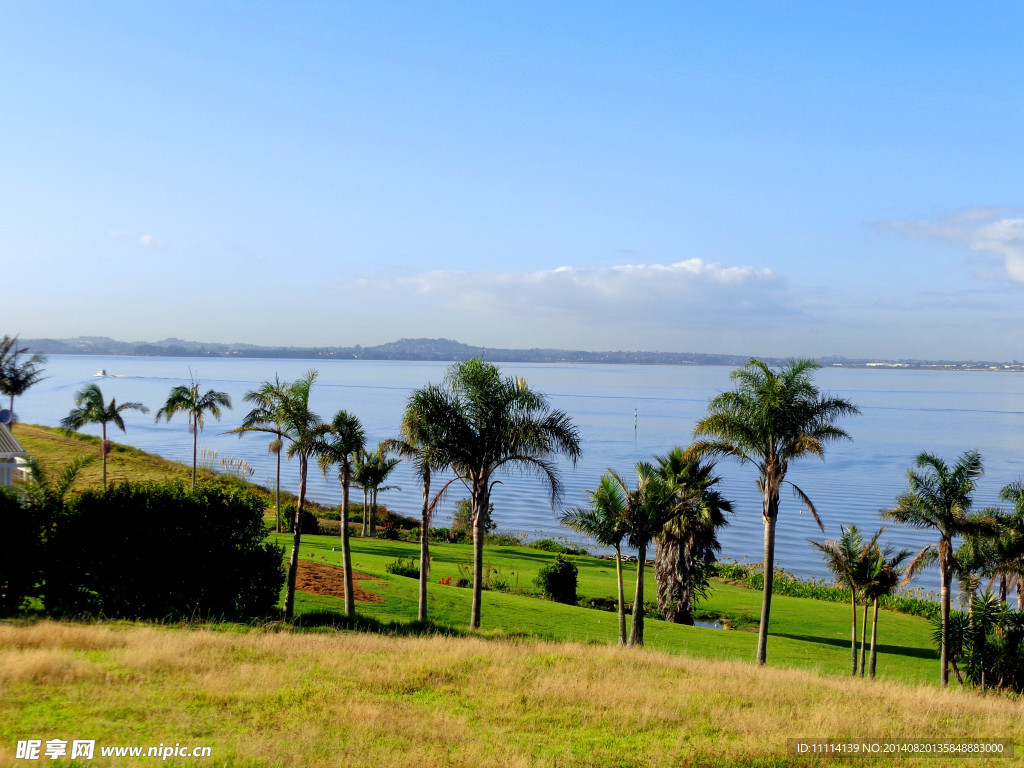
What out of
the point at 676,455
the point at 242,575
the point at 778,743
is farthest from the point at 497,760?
the point at 676,455

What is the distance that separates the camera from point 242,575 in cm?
2194

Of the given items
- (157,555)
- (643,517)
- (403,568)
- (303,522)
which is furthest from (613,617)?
(303,522)

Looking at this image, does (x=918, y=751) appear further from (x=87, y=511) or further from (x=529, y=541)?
(x=529, y=541)

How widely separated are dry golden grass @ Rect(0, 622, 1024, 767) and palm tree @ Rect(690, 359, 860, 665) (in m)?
8.64

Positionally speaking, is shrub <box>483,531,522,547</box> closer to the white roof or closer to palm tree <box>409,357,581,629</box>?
palm tree <box>409,357,581,629</box>

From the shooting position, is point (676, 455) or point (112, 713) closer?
point (112, 713)

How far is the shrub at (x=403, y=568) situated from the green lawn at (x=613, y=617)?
0.64 m

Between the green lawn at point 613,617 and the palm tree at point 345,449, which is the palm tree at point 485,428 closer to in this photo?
the palm tree at point 345,449

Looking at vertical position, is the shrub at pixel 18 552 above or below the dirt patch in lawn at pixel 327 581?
above

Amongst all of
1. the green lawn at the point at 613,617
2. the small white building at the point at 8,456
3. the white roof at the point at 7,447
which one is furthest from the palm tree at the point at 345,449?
the white roof at the point at 7,447

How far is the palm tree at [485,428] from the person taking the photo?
25.3m

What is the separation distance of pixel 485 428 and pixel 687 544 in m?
12.8

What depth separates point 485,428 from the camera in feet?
83.6

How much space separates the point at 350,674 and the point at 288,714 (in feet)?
9.07
